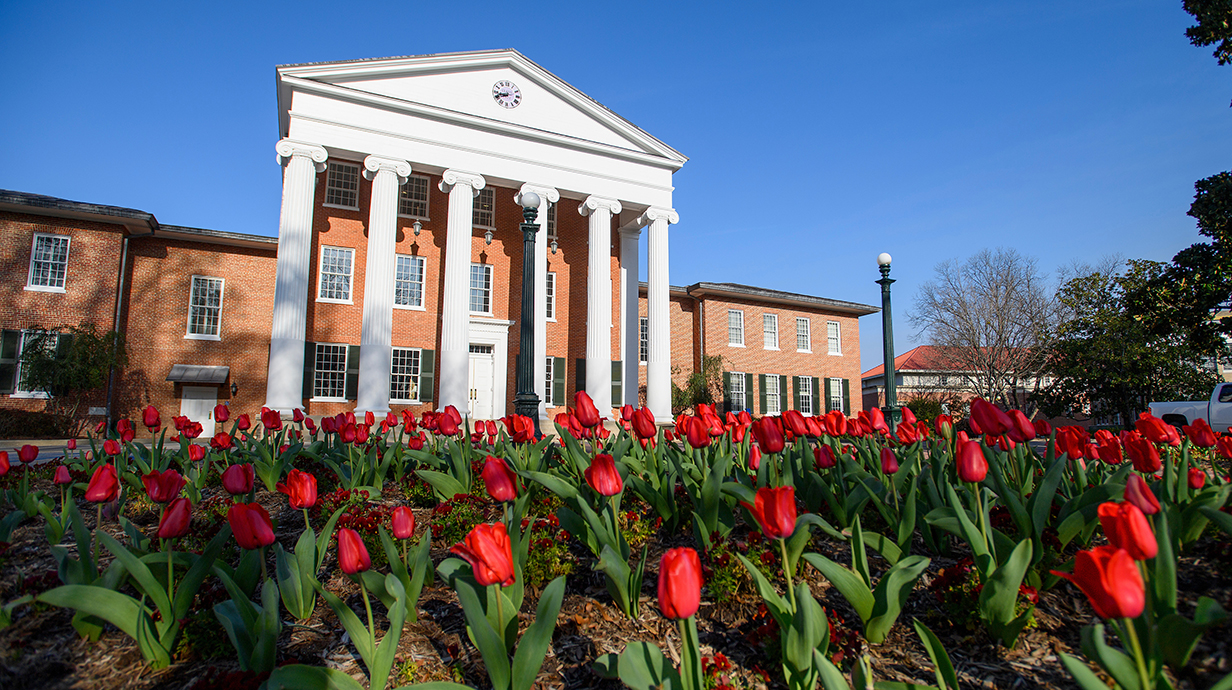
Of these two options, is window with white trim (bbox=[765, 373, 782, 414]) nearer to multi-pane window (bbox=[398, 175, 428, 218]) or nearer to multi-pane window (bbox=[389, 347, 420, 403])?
multi-pane window (bbox=[389, 347, 420, 403])

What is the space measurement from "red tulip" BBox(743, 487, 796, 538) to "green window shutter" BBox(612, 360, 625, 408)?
1998 centimetres

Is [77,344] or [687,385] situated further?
[687,385]

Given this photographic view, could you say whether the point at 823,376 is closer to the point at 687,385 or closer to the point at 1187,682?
the point at 687,385

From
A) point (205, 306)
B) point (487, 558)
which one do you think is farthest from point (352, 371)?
point (487, 558)

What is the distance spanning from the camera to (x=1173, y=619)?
1897 mm

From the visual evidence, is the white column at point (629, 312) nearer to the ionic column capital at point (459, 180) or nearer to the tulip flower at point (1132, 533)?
the ionic column capital at point (459, 180)

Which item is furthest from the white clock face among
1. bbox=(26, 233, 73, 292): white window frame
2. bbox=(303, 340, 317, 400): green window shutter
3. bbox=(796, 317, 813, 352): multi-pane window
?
bbox=(796, 317, 813, 352): multi-pane window

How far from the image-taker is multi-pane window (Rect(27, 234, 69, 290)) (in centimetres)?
1833

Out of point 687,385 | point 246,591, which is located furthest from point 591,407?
point 687,385

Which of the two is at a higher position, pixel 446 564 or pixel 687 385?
pixel 687 385

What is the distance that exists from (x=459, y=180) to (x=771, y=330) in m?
16.2

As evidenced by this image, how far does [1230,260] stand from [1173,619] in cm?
1625

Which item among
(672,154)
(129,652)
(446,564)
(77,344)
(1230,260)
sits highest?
(672,154)

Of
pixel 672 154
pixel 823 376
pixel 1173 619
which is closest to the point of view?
pixel 1173 619
